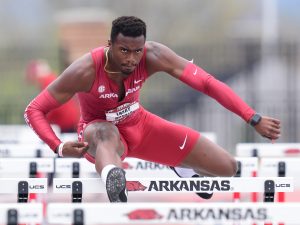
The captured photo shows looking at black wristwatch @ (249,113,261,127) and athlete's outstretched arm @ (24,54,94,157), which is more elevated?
athlete's outstretched arm @ (24,54,94,157)

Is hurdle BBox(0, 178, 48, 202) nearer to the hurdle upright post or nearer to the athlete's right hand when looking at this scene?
the athlete's right hand

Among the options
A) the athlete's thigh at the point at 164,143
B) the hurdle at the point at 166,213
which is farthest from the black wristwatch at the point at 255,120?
the hurdle at the point at 166,213

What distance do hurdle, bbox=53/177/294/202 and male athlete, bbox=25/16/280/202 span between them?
178 millimetres

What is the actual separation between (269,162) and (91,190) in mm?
2157

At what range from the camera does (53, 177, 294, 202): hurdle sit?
7.43 m

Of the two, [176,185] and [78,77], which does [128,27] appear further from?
[176,185]

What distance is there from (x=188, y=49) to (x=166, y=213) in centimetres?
1656

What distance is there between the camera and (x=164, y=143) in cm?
855

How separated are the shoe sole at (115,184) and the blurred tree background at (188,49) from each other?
478 inches

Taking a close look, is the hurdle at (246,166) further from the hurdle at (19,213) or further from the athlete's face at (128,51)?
the hurdle at (19,213)

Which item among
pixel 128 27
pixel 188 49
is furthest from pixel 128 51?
pixel 188 49

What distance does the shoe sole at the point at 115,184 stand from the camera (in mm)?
7113

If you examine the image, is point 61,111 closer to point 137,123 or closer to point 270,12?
point 137,123

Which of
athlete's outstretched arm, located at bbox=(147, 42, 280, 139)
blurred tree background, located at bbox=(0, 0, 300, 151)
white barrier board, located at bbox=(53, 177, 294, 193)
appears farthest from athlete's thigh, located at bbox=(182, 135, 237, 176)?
blurred tree background, located at bbox=(0, 0, 300, 151)
